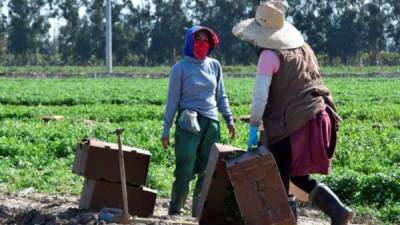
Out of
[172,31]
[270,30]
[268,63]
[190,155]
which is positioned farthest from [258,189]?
[172,31]

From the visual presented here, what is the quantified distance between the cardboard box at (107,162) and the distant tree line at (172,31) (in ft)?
247

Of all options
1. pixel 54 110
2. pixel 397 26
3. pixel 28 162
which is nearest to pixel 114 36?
pixel 397 26

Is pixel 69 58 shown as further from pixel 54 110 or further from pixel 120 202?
pixel 120 202

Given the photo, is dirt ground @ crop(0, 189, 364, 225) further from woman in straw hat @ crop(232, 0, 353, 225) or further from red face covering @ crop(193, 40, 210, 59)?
red face covering @ crop(193, 40, 210, 59)

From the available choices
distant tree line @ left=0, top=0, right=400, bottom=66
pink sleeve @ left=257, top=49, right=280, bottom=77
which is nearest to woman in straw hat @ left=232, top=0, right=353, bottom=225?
pink sleeve @ left=257, top=49, right=280, bottom=77

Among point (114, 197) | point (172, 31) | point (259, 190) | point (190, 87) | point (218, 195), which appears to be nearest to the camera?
point (259, 190)

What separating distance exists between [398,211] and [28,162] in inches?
209

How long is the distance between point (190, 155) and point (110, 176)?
72cm

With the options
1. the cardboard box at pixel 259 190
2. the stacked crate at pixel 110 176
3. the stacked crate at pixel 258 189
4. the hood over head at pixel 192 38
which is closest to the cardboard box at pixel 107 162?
the stacked crate at pixel 110 176

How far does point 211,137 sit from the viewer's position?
7.35 m

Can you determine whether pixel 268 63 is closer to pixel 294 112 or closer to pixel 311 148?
pixel 294 112

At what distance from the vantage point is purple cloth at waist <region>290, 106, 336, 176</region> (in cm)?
603

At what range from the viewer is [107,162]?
727 cm

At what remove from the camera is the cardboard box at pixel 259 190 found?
5.97 meters
